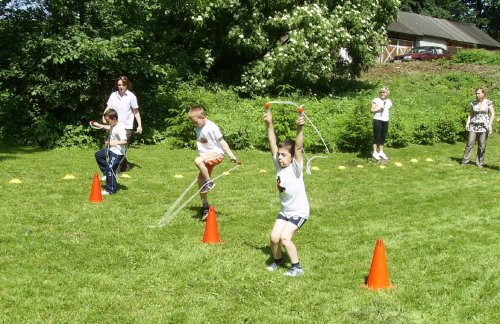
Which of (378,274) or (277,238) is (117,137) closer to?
(277,238)

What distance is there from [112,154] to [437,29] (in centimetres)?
5886

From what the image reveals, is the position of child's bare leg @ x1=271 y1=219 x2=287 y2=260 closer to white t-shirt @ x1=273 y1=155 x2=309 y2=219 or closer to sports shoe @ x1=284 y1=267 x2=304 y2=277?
white t-shirt @ x1=273 y1=155 x2=309 y2=219

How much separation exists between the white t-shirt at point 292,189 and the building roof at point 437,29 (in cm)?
5016

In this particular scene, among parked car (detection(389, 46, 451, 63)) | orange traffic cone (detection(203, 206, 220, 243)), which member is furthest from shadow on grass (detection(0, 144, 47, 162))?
parked car (detection(389, 46, 451, 63))

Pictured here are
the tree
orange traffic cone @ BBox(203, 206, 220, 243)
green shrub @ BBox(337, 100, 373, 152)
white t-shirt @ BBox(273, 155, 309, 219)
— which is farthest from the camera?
green shrub @ BBox(337, 100, 373, 152)

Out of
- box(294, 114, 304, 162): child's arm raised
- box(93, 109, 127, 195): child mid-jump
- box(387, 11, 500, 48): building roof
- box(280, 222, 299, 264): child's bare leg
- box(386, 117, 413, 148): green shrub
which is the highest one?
box(387, 11, 500, 48): building roof

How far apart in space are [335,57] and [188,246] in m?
16.7

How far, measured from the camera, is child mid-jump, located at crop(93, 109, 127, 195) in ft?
29.3

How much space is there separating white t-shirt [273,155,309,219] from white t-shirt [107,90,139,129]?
18.7 feet

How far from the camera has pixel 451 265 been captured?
5.97m

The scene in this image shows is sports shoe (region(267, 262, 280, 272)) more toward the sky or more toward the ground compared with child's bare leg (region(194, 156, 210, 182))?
more toward the ground

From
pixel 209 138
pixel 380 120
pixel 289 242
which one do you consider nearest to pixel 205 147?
pixel 209 138

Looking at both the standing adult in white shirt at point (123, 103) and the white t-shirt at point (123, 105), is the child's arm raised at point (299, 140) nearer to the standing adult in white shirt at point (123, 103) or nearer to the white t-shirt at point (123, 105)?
the standing adult in white shirt at point (123, 103)

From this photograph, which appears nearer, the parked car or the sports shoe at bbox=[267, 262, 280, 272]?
the sports shoe at bbox=[267, 262, 280, 272]
